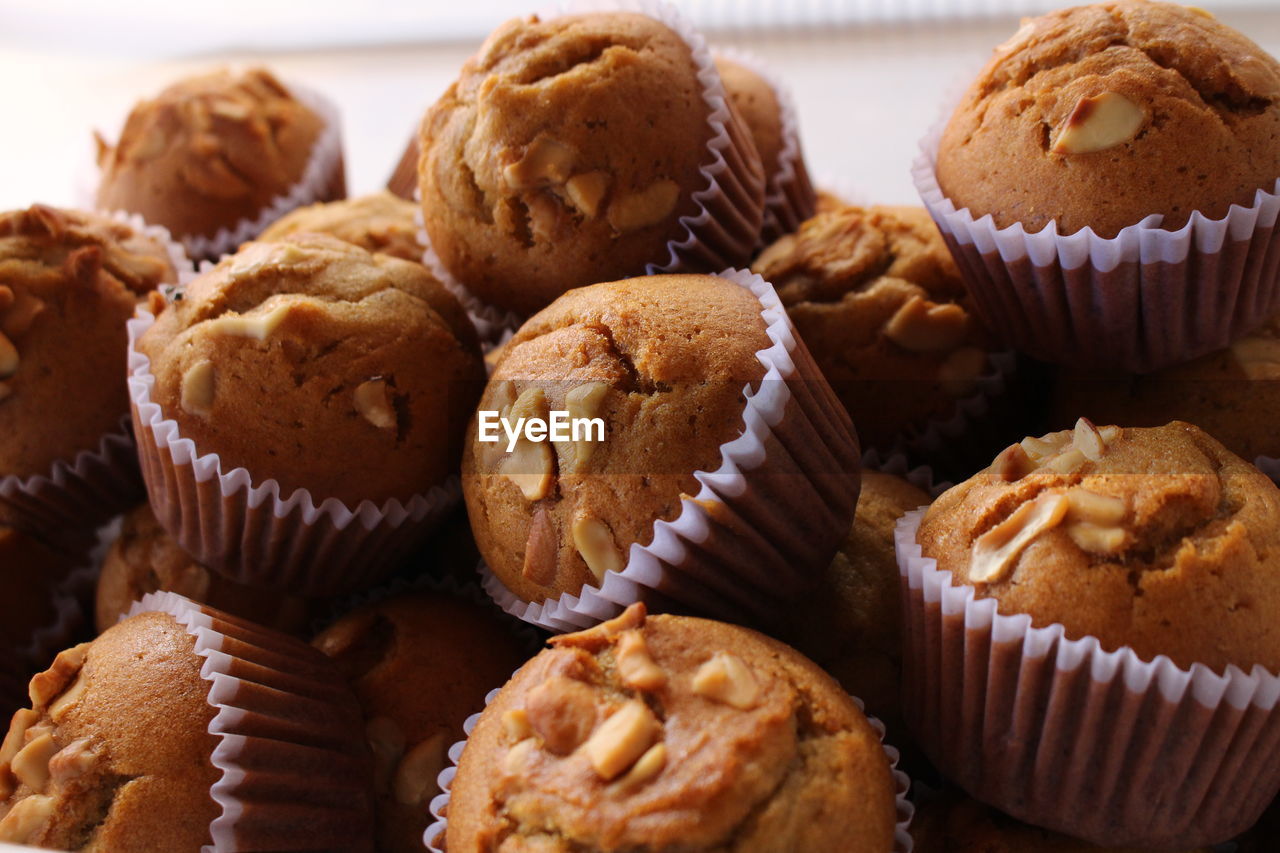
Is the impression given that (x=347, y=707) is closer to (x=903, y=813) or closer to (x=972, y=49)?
(x=903, y=813)

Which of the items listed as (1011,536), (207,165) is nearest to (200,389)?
(207,165)

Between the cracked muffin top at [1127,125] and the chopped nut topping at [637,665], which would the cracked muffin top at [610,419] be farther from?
the cracked muffin top at [1127,125]

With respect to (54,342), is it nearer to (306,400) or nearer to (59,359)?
(59,359)

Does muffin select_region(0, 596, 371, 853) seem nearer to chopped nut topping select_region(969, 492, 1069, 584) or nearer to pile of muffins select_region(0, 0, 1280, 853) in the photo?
pile of muffins select_region(0, 0, 1280, 853)

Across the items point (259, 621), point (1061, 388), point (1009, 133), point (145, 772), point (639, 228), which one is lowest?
point (259, 621)

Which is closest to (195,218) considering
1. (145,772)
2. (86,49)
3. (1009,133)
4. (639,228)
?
(639,228)

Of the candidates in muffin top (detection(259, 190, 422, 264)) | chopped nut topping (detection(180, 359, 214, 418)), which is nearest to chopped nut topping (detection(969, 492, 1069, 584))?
chopped nut topping (detection(180, 359, 214, 418))
